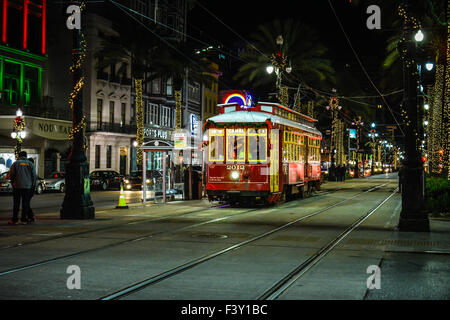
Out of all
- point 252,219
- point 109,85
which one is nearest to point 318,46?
point 109,85

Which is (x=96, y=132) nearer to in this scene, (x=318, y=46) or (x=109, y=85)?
(x=109, y=85)

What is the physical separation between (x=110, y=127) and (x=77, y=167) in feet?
125

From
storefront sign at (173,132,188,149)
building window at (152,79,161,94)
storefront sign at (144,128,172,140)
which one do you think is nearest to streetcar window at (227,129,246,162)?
storefront sign at (173,132,188,149)

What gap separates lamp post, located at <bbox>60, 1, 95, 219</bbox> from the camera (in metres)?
18.3

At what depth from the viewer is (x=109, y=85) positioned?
55.9 metres

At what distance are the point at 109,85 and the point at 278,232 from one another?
142ft

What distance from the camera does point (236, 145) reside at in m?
24.0

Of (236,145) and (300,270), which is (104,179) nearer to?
(236,145)

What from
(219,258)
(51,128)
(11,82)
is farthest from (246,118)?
(51,128)

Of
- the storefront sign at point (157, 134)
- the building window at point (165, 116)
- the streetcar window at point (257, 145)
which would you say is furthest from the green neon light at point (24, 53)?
the streetcar window at point (257, 145)

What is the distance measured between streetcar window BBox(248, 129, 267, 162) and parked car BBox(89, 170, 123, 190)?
2171 centimetres
